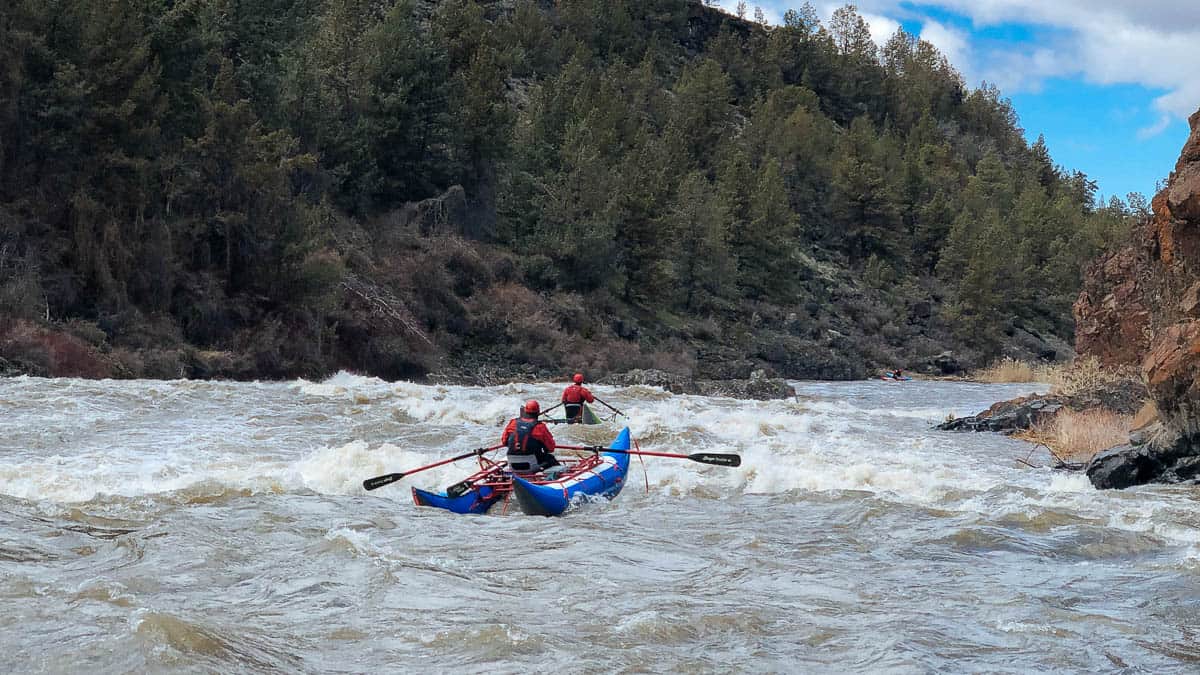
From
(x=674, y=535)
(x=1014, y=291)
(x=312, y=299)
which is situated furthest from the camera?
(x=1014, y=291)

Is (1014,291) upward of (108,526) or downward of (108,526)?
upward

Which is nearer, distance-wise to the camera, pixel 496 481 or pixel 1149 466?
pixel 496 481

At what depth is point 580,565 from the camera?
8.72 meters

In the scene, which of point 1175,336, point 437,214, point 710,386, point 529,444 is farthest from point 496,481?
point 437,214

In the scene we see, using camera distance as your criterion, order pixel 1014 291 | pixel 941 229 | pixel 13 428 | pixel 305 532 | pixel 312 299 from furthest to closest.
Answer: pixel 941 229 < pixel 1014 291 < pixel 312 299 < pixel 13 428 < pixel 305 532

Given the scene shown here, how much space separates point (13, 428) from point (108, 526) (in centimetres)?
661

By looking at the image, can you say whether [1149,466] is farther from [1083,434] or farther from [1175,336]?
[1083,434]

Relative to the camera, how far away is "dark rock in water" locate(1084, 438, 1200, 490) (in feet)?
40.3

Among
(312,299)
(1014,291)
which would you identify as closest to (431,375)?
(312,299)

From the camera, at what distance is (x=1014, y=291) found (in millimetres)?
54719

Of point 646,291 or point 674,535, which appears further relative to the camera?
point 646,291

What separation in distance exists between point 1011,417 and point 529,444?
11354mm

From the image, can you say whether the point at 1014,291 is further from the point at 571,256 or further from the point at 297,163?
the point at 297,163

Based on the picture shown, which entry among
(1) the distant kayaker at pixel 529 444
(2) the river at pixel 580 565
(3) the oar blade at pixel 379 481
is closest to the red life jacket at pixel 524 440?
(1) the distant kayaker at pixel 529 444
